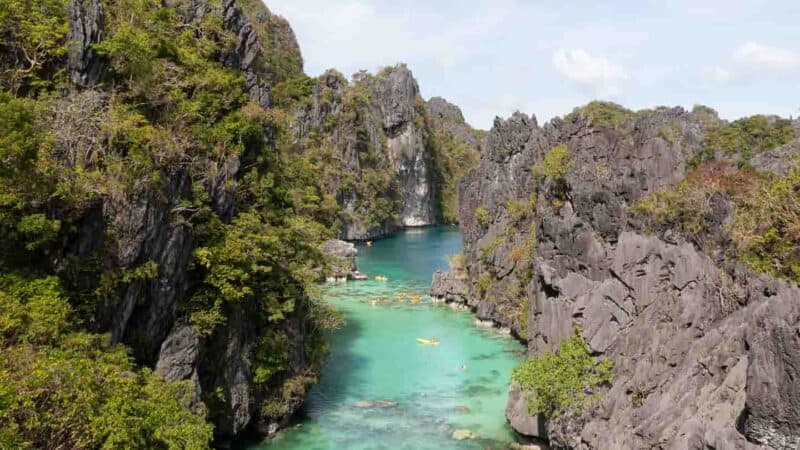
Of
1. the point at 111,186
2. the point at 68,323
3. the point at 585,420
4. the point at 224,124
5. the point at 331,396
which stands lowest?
the point at 331,396

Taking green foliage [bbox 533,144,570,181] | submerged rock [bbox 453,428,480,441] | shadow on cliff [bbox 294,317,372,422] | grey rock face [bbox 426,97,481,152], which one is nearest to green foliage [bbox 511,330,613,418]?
submerged rock [bbox 453,428,480,441]

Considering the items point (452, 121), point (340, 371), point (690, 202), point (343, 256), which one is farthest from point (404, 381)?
point (452, 121)

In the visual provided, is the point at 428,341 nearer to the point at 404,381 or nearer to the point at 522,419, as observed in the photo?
the point at 404,381

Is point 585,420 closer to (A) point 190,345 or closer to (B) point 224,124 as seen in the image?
(A) point 190,345

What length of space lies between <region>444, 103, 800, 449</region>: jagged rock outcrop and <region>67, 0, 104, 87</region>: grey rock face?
14.6 metres

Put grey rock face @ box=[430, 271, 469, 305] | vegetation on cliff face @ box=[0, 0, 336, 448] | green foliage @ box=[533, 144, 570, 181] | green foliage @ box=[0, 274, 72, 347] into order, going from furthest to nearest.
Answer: grey rock face @ box=[430, 271, 469, 305], green foliage @ box=[533, 144, 570, 181], green foliage @ box=[0, 274, 72, 347], vegetation on cliff face @ box=[0, 0, 336, 448]

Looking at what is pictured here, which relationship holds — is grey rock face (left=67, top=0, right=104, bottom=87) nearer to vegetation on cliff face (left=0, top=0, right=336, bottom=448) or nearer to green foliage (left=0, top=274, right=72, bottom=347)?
vegetation on cliff face (left=0, top=0, right=336, bottom=448)

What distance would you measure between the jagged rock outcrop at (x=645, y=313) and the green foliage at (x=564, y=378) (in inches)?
10.7

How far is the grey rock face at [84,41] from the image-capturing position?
15766 millimetres

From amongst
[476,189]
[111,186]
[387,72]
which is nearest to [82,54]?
[111,186]

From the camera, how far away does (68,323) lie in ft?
40.6

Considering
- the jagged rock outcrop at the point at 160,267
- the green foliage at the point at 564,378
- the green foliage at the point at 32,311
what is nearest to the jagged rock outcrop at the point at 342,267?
the jagged rock outcrop at the point at 160,267

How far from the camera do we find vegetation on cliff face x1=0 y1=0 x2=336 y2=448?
1086 cm

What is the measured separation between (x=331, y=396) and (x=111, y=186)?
1285 centimetres
